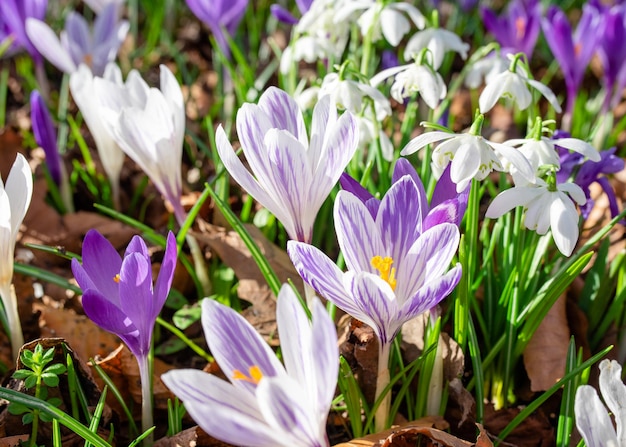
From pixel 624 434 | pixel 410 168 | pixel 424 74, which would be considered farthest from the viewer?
pixel 424 74

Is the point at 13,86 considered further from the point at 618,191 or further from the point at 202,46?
the point at 618,191

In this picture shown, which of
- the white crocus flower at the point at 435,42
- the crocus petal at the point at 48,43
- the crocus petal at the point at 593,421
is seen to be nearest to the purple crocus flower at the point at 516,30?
the white crocus flower at the point at 435,42

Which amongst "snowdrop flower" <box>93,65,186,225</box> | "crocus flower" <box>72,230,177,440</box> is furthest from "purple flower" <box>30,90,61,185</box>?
"crocus flower" <box>72,230,177,440</box>

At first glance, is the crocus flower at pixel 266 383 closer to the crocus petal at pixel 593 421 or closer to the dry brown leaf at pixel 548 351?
the crocus petal at pixel 593 421

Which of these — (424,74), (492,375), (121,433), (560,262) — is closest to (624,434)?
(492,375)

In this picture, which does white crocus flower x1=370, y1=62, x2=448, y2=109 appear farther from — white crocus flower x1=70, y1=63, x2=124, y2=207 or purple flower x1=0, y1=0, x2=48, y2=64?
purple flower x1=0, y1=0, x2=48, y2=64

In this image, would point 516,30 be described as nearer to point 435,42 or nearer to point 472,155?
point 435,42
